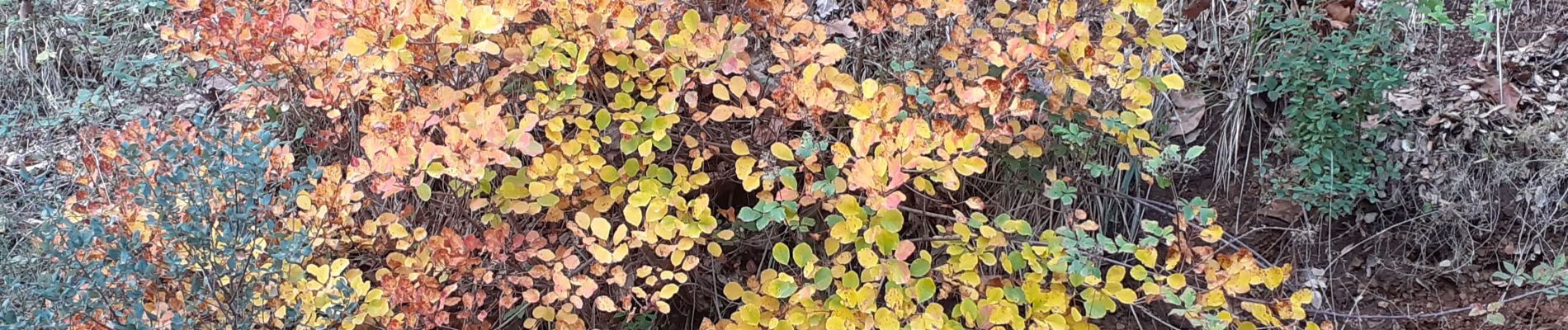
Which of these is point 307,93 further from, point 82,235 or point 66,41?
point 66,41

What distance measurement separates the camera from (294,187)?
5.69ft

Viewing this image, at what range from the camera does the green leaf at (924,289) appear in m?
1.71

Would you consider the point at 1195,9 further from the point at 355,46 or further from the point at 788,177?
the point at 355,46

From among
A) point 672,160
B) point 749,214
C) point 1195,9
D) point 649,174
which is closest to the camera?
point 749,214

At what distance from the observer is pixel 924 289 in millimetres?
1720

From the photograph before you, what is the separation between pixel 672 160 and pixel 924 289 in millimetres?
601

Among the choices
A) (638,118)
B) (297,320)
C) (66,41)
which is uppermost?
(638,118)

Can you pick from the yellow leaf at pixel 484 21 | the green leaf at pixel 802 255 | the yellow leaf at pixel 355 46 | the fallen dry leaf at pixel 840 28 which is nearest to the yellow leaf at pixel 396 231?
the yellow leaf at pixel 355 46

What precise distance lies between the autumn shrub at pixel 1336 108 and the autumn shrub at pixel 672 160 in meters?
0.40

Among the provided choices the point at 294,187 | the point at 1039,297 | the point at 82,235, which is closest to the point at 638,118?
the point at 294,187

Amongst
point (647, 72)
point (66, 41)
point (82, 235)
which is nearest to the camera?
point (82, 235)

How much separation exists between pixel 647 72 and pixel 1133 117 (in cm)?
85

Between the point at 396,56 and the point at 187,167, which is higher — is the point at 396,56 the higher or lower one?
the higher one

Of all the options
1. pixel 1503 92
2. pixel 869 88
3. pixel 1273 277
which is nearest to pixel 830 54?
pixel 869 88
